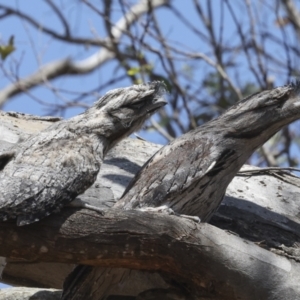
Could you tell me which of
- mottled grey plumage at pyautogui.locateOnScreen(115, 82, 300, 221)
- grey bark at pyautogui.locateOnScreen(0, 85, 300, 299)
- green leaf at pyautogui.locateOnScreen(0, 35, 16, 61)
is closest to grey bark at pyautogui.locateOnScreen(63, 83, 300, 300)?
mottled grey plumage at pyautogui.locateOnScreen(115, 82, 300, 221)

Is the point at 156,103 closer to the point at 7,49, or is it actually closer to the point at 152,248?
the point at 152,248

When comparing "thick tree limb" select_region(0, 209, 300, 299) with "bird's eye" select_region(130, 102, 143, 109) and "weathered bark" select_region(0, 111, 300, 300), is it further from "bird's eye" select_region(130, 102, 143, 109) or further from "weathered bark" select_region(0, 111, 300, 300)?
"bird's eye" select_region(130, 102, 143, 109)

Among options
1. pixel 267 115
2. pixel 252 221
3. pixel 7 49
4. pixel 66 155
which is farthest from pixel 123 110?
→ pixel 7 49

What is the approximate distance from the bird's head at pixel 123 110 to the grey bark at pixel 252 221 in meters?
0.46

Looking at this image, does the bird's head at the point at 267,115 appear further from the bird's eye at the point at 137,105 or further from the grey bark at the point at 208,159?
the bird's eye at the point at 137,105

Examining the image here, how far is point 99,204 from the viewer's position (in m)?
4.57

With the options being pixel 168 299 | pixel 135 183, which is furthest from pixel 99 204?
pixel 168 299

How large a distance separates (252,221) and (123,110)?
1.29 m

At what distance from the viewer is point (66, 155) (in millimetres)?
3535

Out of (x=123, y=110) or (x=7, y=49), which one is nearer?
(x=123, y=110)

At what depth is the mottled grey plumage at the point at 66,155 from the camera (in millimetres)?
3309

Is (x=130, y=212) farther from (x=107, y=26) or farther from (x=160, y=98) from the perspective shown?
(x=107, y=26)

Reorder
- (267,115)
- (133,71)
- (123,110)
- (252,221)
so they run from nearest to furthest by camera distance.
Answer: (123,110), (267,115), (252,221), (133,71)

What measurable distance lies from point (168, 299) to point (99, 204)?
0.86 meters
